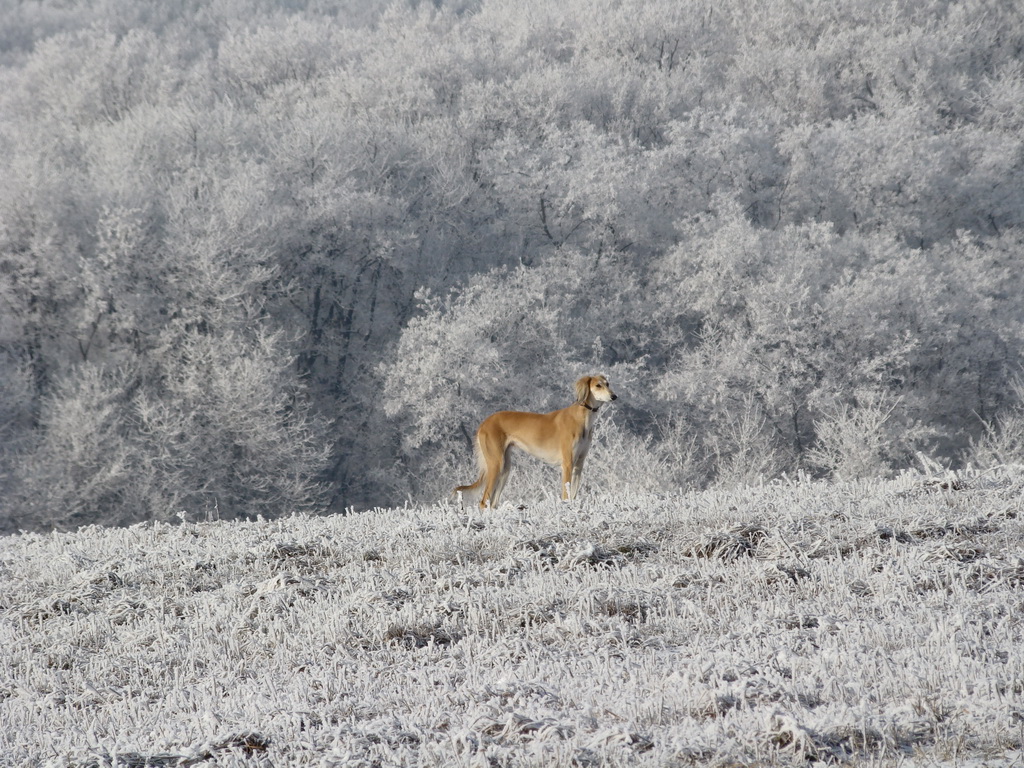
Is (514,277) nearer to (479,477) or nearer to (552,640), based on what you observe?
(479,477)

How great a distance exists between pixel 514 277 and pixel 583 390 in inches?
1057

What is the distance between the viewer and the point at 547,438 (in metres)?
12.4

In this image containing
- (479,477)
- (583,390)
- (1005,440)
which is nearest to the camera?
(583,390)

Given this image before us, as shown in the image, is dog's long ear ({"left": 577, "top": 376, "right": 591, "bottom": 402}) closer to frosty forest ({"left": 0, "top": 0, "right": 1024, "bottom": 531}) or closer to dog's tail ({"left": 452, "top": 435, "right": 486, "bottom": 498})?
dog's tail ({"left": 452, "top": 435, "right": 486, "bottom": 498})

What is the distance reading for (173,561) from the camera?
855cm

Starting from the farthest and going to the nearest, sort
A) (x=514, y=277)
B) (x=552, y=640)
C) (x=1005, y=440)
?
(x=514, y=277)
(x=1005, y=440)
(x=552, y=640)

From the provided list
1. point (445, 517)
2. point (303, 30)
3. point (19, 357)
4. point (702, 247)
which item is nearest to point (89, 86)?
point (303, 30)

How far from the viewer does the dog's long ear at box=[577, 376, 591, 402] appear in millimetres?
12211

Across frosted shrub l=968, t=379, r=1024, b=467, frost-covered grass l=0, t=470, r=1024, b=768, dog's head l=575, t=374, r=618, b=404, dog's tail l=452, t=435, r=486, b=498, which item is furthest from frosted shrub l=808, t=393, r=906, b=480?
frost-covered grass l=0, t=470, r=1024, b=768

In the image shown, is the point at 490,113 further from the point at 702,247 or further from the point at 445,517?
the point at 445,517

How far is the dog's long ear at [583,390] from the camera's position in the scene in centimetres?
1221

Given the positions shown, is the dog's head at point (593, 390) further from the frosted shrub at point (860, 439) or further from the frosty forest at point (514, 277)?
the frosted shrub at point (860, 439)

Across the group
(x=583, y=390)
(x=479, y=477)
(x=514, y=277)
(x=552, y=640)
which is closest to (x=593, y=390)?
(x=583, y=390)

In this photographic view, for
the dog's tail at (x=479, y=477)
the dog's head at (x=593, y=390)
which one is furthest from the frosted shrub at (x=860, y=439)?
the dog's tail at (x=479, y=477)
